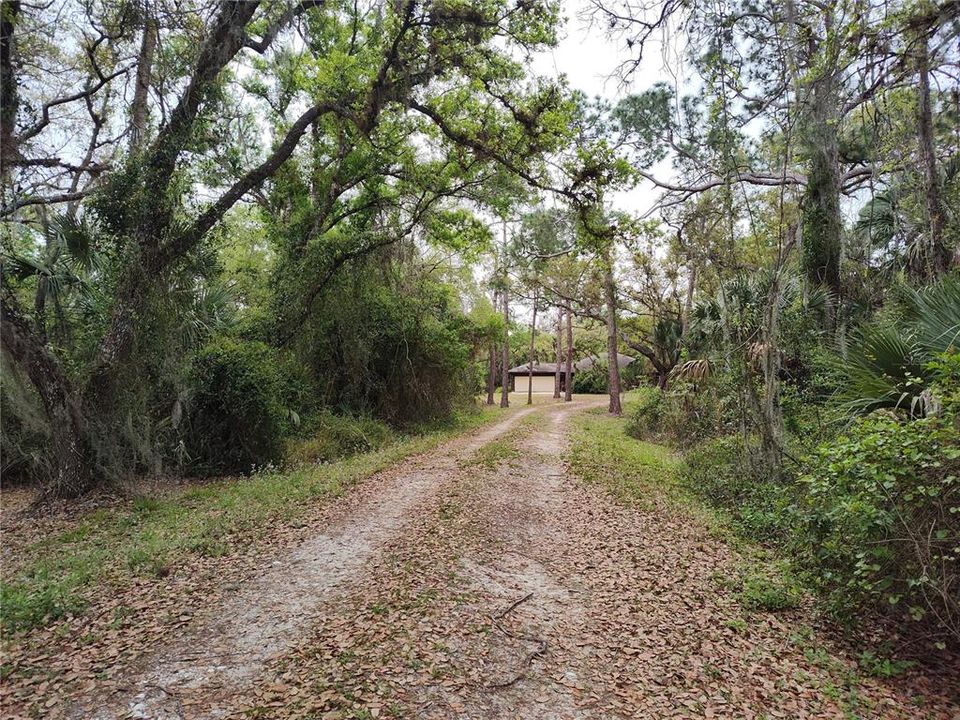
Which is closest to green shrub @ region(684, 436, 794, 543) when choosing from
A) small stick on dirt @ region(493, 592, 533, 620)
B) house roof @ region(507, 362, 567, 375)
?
small stick on dirt @ region(493, 592, 533, 620)

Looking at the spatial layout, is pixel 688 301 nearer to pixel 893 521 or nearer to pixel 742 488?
pixel 742 488

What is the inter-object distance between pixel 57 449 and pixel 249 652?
548 cm

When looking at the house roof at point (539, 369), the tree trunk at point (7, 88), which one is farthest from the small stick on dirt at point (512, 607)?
the house roof at point (539, 369)

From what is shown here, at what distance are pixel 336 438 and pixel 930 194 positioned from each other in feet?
36.1

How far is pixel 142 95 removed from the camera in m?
7.78

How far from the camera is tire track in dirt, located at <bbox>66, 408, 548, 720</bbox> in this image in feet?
9.78

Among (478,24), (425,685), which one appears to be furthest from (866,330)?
(478,24)

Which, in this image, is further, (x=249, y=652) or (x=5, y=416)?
(x=5, y=416)

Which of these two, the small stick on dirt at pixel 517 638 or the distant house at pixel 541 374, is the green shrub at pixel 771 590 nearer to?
the small stick on dirt at pixel 517 638

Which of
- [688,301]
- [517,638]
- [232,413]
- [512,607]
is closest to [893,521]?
[517,638]

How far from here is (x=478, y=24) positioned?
8367mm

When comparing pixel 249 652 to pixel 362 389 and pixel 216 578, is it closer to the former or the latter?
pixel 216 578

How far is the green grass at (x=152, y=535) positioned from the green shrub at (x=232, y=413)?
0.72 m

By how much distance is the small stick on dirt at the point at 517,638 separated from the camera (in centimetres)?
328
